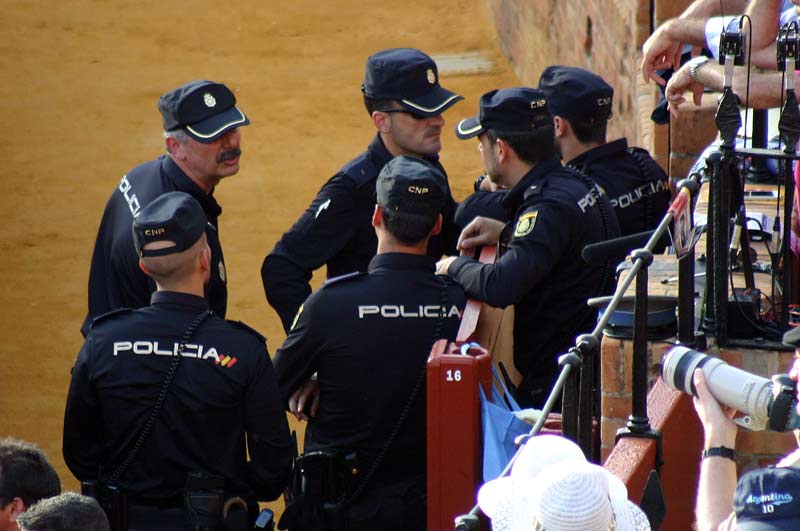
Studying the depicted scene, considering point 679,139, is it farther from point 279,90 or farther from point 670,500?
point 279,90

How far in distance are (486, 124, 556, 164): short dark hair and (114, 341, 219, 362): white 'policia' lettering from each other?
55.5 inches

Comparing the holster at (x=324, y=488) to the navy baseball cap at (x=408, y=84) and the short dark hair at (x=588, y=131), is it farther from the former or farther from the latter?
the short dark hair at (x=588, y=131)

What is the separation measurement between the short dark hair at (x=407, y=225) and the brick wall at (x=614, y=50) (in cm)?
324

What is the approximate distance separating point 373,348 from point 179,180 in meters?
1.38

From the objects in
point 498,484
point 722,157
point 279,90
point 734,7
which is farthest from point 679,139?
point 279,90

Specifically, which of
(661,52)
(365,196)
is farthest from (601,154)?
(365,196)

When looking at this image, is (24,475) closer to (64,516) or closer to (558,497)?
(64,516)

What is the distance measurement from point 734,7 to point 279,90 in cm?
806

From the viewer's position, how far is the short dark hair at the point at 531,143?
5148mm

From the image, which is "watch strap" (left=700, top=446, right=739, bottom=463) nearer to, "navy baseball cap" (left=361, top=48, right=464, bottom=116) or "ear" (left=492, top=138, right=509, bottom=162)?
"ear" (left=492, top=138, right=509, bottom=162)

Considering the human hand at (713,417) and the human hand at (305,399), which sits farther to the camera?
the human hand at (305,399)

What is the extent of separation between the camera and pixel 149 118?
508 inches

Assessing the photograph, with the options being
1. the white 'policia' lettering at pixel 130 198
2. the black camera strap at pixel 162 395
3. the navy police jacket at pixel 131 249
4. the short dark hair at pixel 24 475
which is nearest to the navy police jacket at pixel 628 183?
the navy police jacket at pixel 131 249

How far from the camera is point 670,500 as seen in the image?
14.9 ft
